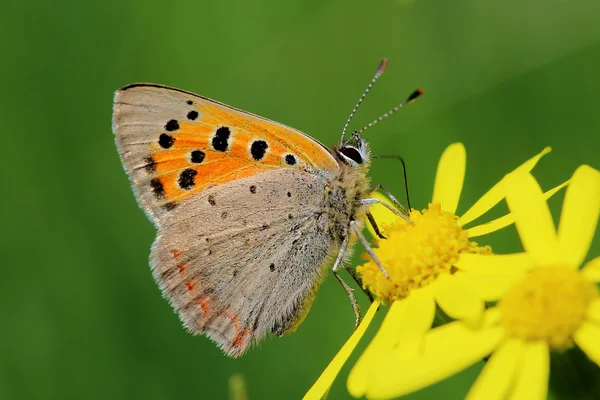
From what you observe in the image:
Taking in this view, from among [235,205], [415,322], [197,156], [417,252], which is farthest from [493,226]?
[197,156]

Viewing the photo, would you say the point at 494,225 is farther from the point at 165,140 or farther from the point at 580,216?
the point at 165,140

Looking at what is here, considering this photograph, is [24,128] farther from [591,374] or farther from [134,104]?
[591,374]

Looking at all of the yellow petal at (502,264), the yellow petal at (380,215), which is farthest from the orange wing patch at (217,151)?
the yellow petal at (502,264)

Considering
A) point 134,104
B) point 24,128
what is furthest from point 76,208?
point 134,104

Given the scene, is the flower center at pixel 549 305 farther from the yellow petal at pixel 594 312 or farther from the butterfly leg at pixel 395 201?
the butterfly leg at pixel 395 201

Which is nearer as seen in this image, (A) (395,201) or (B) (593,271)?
(B) (593,271)

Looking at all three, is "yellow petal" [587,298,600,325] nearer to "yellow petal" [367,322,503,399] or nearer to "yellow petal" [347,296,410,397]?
"yellow petal" [367,322,503,399]
